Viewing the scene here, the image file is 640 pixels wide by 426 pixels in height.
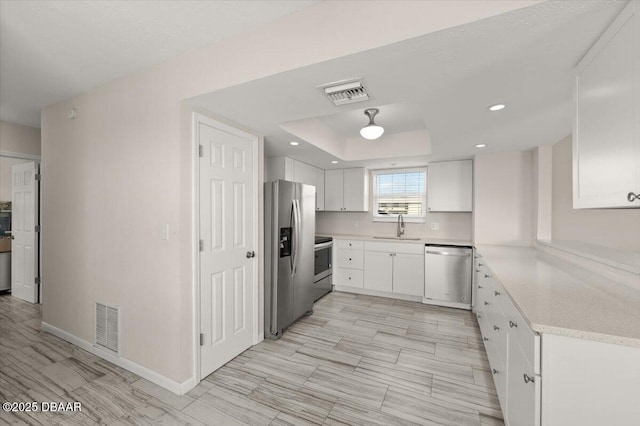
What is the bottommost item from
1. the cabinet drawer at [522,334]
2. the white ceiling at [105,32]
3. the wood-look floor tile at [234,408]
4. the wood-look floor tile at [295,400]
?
the wood-look floor tile at [295,400]

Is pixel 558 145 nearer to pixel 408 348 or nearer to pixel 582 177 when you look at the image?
pixel 582 177

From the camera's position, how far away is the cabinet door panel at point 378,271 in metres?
4.22

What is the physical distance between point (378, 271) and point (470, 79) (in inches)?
125

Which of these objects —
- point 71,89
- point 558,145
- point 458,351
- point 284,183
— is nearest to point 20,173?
point 71,89

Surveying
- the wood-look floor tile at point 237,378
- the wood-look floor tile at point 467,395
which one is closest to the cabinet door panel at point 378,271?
the wood-look floor tile at point 467,395

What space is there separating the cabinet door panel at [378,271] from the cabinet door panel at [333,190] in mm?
1098

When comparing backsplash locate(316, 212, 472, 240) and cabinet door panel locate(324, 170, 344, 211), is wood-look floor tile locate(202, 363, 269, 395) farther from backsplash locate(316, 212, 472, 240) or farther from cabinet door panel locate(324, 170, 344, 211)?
backsplash locate(316, 212, 472, 240)

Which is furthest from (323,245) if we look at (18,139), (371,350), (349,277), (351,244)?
(18,139)

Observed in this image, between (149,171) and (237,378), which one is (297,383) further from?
(149,171)

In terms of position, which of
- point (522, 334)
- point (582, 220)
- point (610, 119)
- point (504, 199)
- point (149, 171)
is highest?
point (610, 119)

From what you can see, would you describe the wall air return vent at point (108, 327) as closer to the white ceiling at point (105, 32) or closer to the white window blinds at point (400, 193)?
the white ceiling at point (105, 32)

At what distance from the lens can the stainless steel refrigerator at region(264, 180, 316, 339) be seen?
2906 millimetres

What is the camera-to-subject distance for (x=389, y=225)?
4.90 m

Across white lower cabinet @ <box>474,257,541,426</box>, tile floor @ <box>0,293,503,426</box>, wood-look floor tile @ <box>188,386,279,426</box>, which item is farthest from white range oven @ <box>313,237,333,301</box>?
white lower cabinet @ <box>474,257,541,426</box>
